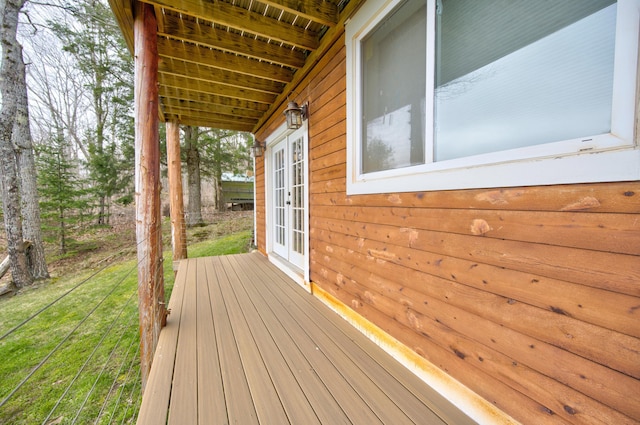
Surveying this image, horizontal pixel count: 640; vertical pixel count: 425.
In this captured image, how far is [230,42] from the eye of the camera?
2.37 m

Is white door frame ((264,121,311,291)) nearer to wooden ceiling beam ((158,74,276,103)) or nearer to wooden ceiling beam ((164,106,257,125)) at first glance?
wooden ceiling beam ((158,74,276,103))

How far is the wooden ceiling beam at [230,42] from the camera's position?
2186mm

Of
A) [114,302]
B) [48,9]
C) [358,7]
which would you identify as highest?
[48,9]

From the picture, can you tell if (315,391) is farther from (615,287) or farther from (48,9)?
(48,9)

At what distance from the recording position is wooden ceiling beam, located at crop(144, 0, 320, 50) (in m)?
1.87

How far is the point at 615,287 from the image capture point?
2.55 ft

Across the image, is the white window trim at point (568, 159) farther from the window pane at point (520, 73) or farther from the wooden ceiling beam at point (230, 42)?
the wooden ceiling beam at point (230, 42)

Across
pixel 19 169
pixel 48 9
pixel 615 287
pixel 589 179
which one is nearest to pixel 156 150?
pixel 589 179

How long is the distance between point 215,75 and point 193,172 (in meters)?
6.28

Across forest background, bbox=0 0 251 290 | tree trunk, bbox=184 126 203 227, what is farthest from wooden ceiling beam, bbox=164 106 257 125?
tree trunk, bbox=184 126 203 227

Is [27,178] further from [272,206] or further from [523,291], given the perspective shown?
[523,291]

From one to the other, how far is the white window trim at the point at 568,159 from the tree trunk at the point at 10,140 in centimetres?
741

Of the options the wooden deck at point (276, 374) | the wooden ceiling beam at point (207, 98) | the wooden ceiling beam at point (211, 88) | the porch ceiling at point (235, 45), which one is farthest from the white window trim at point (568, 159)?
the wooden ceiling beam at point (207, 98)

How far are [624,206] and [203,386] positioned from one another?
80.4 inches
